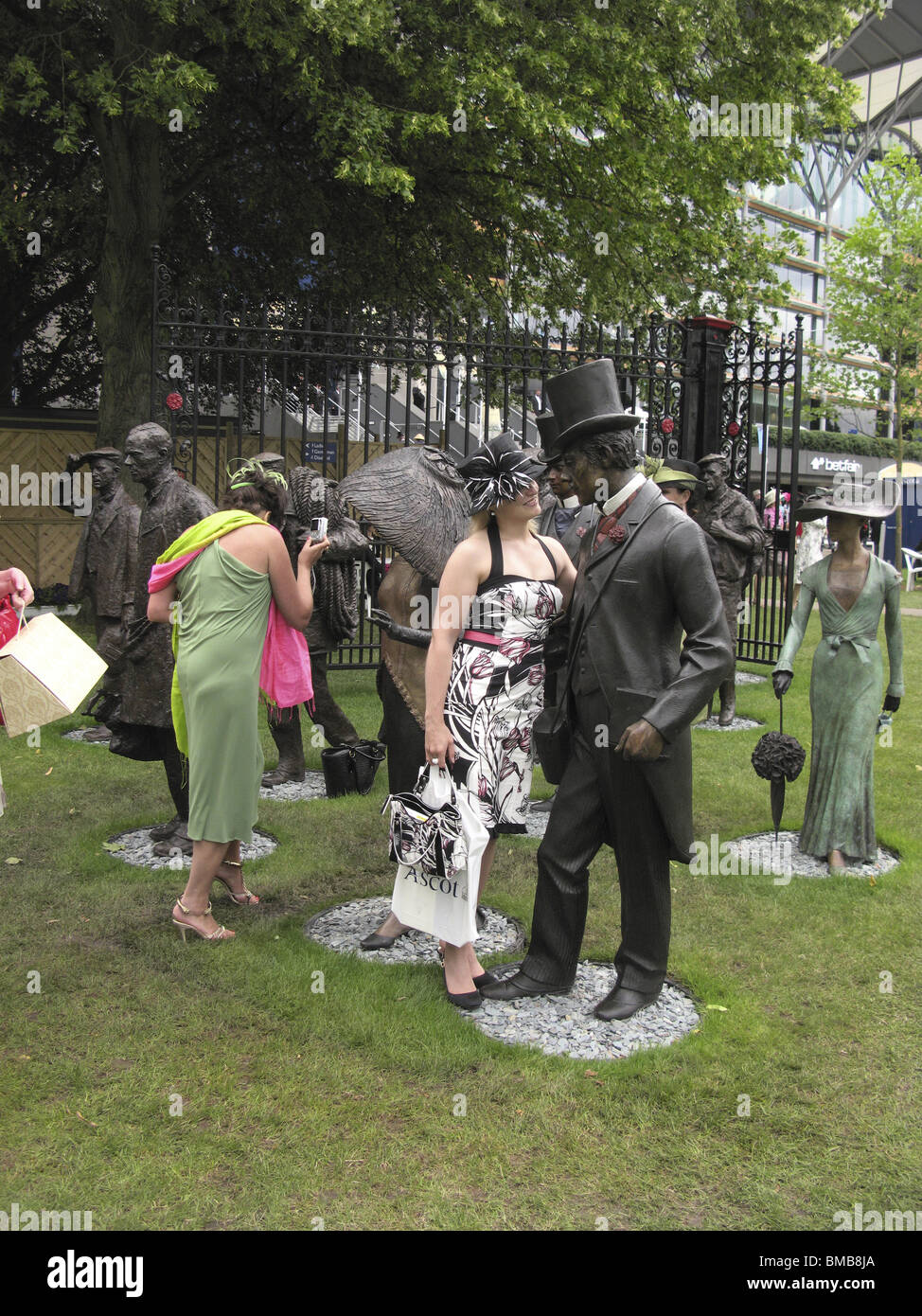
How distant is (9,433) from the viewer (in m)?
17.3

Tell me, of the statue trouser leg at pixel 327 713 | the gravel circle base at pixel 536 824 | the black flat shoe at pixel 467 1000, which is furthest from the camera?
the statue trouser leg at pixel 327 713

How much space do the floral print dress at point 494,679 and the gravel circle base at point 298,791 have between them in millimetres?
3293

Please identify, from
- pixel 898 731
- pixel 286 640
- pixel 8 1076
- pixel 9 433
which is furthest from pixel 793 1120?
pixel 9 433

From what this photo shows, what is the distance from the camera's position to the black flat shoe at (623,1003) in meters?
4.17

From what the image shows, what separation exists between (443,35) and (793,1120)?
1231cm

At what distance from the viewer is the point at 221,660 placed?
4.82 meters

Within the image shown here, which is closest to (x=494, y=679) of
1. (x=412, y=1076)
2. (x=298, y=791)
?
(x=412, y=1076)

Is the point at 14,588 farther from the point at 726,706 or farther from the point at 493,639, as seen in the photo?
the point at 726,706

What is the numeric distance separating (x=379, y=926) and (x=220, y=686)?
1.32 m

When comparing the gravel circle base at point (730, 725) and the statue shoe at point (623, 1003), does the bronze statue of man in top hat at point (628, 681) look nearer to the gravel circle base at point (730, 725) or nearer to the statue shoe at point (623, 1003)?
the statue shoe at point (623, 1003)

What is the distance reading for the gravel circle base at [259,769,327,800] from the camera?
7352mm

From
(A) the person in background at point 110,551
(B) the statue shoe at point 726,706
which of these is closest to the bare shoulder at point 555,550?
(A) the person in background at point 110,551

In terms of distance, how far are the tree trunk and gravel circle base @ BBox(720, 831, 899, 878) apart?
938cm

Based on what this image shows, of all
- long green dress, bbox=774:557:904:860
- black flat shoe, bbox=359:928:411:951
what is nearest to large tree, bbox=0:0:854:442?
long green dress, bbox=774:557:904:860
